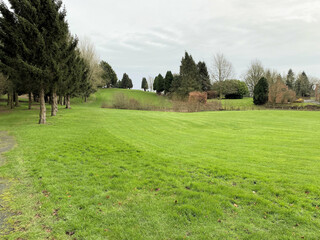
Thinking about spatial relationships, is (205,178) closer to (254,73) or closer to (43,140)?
(43,140)

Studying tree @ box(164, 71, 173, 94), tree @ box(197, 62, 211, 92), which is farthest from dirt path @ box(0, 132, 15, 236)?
tree @ box(164, 71, 173, 94)

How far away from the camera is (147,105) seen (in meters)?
32.0

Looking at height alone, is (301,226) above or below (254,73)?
below

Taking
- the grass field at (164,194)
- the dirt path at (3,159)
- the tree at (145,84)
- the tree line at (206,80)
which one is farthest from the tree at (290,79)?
the dirt path at (3,159)

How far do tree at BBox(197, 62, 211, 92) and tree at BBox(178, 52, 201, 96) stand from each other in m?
5.08

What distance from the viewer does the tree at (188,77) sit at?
48.2 metres

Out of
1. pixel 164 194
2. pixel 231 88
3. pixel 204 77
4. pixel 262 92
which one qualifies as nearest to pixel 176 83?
pixel 204 77

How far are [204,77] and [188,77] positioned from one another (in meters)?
9.23

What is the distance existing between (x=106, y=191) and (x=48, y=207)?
117cm

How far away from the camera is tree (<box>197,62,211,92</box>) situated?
54438 millimetres

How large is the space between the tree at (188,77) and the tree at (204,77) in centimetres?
508

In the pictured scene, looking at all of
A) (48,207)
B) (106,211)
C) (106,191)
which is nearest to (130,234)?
(106,211)

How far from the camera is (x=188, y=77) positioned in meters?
48.7

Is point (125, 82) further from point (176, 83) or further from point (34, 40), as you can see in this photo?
point (34, 40)
